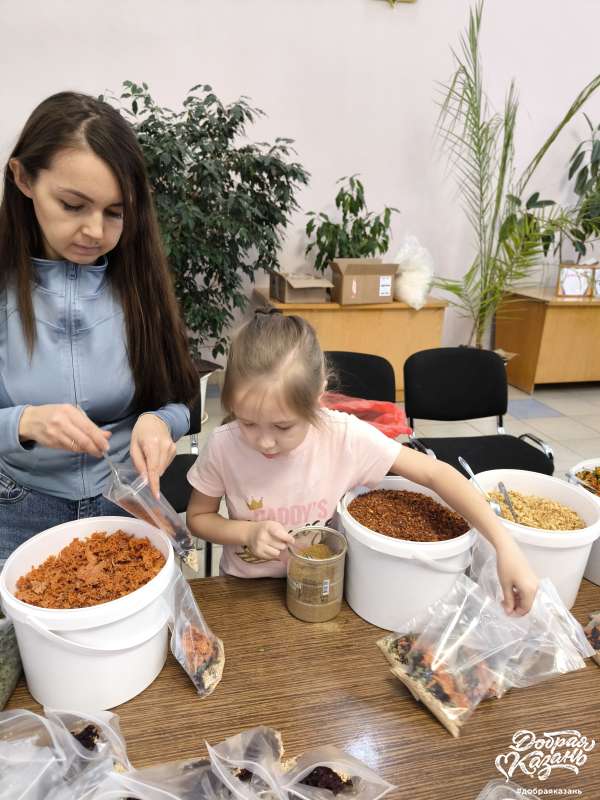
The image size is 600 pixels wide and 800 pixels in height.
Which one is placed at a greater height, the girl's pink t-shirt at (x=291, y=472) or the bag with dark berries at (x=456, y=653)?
the girl's pink t-shirt at (x=291, y=472)

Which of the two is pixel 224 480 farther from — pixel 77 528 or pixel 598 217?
pixel 598 217

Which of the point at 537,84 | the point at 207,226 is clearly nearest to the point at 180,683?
the point at 207,226

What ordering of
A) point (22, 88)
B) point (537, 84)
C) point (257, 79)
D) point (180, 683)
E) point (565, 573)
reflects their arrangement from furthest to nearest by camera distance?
point (537, 84) < point (257, 79) < point (22, 88) < point (565, 573) < point (180, 683)

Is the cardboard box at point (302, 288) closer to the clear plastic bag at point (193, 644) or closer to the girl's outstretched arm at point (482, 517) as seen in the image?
the girl's outstretched arm at point (482, 517)

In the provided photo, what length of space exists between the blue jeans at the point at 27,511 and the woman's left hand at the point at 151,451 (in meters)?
0.24

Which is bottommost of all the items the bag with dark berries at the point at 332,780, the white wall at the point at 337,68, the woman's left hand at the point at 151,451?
the bag with dark berries at the point at 332,780

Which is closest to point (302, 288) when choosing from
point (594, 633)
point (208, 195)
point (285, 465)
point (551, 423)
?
point (208, 195)

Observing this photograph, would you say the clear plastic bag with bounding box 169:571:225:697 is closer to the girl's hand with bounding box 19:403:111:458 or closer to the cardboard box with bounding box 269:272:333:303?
the girl's hand with bounding box 19:403:111:458

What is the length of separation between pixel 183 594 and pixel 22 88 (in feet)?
12.5

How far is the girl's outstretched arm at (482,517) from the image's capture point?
2.62ft

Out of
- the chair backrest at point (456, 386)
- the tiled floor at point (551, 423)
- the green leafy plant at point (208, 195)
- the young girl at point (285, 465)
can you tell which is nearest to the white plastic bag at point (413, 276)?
the tiled floor at point (551, 423)

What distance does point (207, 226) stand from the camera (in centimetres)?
289
